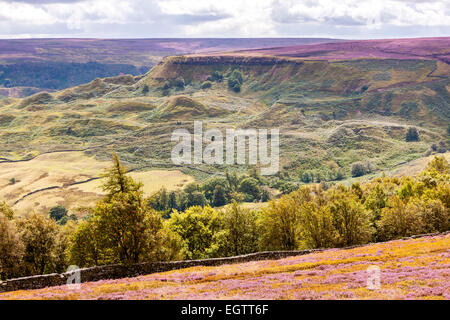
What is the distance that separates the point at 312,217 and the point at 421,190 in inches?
1010

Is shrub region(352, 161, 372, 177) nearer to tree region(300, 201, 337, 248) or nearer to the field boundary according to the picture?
tree region(300, 201, 337, 248)

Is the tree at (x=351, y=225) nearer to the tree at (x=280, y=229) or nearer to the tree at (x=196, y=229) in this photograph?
the tree at (x=280, y=229)

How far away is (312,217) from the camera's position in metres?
51.1

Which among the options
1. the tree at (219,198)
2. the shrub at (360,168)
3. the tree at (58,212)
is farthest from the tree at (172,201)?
the shrub at (360,168)

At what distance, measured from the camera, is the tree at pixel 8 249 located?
38.8 meters

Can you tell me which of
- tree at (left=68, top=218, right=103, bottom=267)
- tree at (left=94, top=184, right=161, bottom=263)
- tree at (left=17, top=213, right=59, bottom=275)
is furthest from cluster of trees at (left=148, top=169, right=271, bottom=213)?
tree at (left=94, top=184, right=161, bottom=263)

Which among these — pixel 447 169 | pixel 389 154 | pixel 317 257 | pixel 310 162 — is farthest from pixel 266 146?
pixel 317 257

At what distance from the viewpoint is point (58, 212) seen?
108375 mm

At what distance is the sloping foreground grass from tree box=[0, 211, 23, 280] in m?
12.6

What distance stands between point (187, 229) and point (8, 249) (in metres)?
23.3

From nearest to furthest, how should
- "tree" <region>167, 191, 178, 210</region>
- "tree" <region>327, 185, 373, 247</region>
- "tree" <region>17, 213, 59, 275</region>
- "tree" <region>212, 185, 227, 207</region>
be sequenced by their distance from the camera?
"tree" <region>17, 213, 59, 275</region> → "tree" <region>327, 185, 373, 247</region> → "tree" <region>167, 191, 178, 210</region> → "tree" <region>212, 185, 227, 207</region>

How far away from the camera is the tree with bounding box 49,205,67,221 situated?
108 m

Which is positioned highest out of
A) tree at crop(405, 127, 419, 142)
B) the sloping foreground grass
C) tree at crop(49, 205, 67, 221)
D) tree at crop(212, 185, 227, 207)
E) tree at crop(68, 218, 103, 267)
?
the sloping foreground grass
